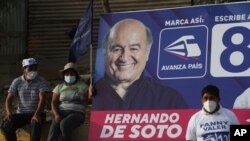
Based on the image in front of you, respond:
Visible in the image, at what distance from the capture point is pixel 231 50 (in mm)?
9617

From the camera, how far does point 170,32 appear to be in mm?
10172

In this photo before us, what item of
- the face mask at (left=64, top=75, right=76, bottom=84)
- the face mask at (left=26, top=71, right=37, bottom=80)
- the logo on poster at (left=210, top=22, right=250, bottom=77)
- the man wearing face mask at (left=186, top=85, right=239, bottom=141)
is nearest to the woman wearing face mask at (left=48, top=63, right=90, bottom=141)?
the face mask at (left=64, top=75, right=76, bottom=84)

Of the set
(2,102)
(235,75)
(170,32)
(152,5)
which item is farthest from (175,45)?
(152,5)

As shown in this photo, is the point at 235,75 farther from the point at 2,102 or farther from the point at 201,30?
the point at 2,102

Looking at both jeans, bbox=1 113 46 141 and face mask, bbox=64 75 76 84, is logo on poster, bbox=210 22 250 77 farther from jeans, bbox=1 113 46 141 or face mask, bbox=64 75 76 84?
jeans, bbox=1 113 46 141

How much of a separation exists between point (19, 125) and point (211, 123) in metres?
3.87

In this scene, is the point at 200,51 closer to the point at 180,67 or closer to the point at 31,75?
the point at 180,67

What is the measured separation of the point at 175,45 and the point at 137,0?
638 cm

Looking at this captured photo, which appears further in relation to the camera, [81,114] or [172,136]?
[81,114]

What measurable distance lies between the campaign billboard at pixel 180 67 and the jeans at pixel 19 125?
86cm

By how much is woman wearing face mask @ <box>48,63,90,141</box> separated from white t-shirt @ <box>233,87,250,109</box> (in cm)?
244

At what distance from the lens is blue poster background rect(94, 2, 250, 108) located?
9.55m

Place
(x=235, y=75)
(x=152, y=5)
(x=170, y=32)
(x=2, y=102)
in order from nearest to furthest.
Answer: (x=235, y=75) → (x=170, y=32) → (x=2, y=102) → (x=152, y=5)

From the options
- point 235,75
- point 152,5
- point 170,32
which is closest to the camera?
point 235,75
